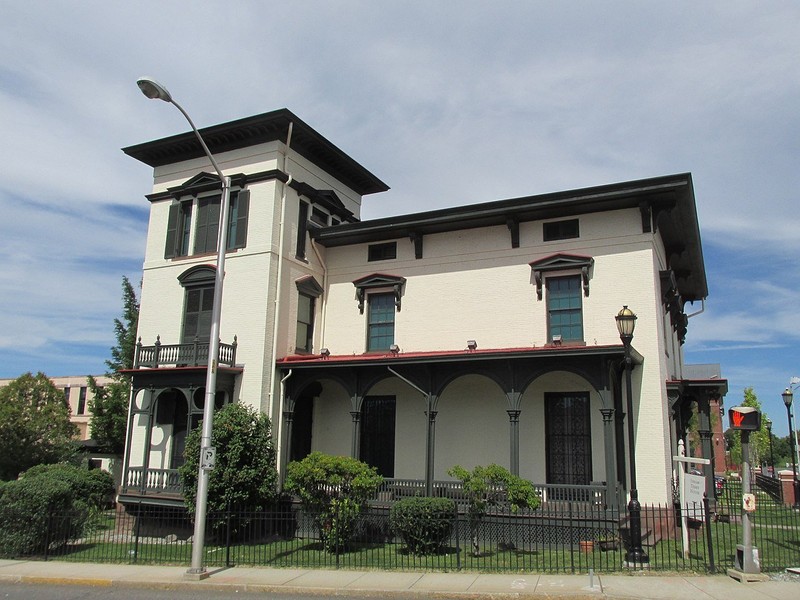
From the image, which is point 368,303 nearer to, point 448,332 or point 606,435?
point 448,332

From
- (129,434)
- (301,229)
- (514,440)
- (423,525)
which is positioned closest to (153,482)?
(129,434)

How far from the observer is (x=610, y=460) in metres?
16.3

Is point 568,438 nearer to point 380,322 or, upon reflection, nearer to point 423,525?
point 423,525

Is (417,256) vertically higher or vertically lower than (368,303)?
higher

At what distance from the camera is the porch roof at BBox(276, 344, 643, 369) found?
16.8 meters

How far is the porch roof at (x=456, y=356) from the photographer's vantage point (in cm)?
1678

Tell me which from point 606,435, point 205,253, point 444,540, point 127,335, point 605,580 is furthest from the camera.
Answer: point 127,335

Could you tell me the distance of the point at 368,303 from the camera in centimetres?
2312

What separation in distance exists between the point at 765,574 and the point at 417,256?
44.8ft

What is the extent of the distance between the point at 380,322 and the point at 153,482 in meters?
Result: 8.86

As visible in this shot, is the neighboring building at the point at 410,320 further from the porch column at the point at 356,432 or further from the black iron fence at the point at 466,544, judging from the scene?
the black iron fence at the point at 466,544

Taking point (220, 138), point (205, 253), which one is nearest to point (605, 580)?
point (205, 253)

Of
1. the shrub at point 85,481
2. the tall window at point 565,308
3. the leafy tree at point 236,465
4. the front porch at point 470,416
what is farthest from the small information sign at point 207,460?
the tall window at point 565,308

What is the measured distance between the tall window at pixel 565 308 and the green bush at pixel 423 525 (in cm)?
678
